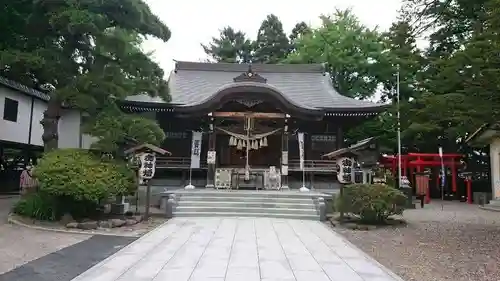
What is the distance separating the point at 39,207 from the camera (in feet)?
34.3

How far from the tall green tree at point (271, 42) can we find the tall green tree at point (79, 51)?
A: 34657 mm

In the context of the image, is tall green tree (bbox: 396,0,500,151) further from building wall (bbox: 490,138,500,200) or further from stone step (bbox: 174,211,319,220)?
building wall (bbox: 490,138,500,200)

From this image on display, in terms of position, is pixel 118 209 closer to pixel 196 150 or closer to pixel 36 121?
pixel 196 150

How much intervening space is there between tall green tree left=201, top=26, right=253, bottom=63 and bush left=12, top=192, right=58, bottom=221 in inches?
1517

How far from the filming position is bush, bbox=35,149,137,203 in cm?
980

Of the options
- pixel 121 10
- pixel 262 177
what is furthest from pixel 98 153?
pixel 262 177

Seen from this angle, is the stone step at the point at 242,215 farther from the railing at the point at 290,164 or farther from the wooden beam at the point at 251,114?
the wooden beam at the point at 251,114

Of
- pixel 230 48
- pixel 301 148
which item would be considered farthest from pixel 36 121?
pixel 230 48

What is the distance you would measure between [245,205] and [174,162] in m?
6.78

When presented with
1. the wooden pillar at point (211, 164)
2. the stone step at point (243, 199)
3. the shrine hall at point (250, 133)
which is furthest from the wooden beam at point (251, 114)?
the stone step at point (243, 199)

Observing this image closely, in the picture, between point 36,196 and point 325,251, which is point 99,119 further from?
point 325,251

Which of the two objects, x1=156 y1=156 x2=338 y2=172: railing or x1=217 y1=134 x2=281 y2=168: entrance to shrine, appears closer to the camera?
x1=156 y1=156 x2=338 y2=172: railing

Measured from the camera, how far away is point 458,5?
10359 millimetres

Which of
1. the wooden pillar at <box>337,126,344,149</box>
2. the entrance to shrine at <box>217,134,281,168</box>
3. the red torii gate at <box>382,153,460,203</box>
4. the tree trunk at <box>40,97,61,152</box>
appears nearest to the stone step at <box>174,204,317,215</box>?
the tree trunk at <box>40,97,61,152</box>
